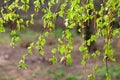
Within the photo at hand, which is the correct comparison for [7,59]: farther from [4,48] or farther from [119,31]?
[119,31]

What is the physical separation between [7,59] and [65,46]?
190 inches

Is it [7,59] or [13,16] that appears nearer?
[13,16]

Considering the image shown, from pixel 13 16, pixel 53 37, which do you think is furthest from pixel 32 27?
pixel 13 16

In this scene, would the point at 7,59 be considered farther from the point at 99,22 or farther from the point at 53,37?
the point at 99,22

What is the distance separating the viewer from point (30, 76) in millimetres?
6801

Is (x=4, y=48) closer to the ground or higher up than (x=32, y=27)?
closer to the ground

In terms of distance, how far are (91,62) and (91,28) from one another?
2.08 feet

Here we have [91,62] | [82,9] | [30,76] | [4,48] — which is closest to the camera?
[82,9]

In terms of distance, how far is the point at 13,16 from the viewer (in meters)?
3.00

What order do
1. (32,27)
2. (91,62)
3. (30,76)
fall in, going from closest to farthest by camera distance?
(30,76) → (91,62) → (32,27)

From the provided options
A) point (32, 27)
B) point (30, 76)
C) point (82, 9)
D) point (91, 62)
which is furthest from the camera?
point (32, 27)

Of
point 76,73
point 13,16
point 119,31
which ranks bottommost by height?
point 119,31

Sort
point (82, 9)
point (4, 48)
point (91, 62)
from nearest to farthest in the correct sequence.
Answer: point (82, 9)
point (91, 62)
point (4, 48)

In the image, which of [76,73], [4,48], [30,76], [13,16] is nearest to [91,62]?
[76,73]
